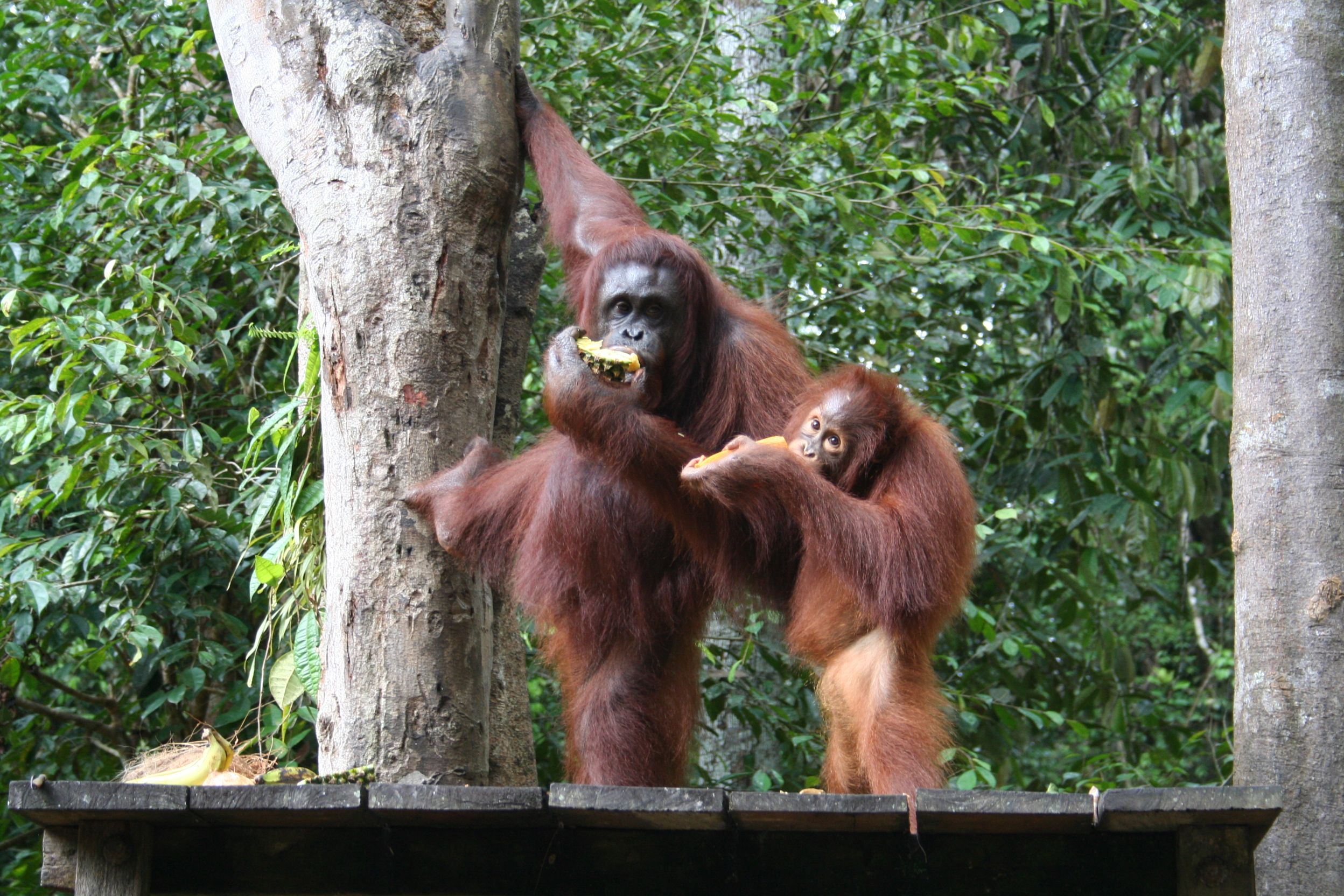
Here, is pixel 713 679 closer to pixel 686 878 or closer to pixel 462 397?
pixel 462 397

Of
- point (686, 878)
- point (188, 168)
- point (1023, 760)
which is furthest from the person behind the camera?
point (1023, 760)

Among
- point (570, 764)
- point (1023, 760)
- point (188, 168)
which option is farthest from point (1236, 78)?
point (1023, 760)

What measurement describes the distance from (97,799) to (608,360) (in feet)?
4.83

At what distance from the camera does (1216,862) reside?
7.30ft

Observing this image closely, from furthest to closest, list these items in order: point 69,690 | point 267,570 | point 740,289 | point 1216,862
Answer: point 740,289 < point 69,690 < point 267,570 < point 1216,862

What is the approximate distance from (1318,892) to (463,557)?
198 cm

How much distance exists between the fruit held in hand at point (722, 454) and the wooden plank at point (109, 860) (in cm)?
134

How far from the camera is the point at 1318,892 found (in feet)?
8.57

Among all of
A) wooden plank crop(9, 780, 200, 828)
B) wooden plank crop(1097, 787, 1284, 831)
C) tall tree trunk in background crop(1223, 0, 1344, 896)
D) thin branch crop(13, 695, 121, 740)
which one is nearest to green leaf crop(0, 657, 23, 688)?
thin branch crop(13, 695, 121, 740)

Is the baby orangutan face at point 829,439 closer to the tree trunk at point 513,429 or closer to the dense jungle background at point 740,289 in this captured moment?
the tree trunk at point 513,429

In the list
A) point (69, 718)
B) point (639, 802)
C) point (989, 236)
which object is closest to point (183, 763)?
point (639, 802)

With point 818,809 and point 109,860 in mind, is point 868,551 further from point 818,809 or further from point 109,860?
point 109,860

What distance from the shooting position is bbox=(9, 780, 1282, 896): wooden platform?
2121 millimetres

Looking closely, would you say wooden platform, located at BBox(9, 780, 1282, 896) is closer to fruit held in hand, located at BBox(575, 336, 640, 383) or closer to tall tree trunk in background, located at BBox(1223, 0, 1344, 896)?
tall tree trunk in background, located at BBox(1223, 0, 1344, 896)
